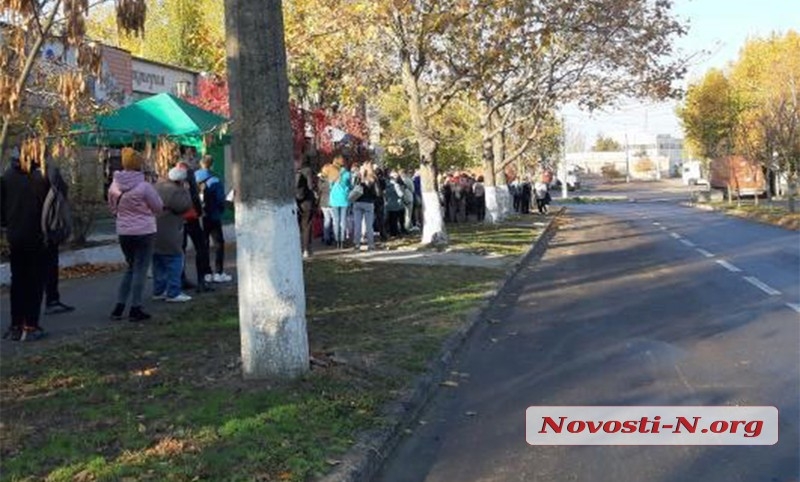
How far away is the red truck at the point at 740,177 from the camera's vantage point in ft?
162

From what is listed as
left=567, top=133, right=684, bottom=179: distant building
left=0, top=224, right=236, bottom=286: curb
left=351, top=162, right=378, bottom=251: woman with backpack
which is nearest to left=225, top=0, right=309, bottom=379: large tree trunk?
left=0, top=224, right=236, bottom=286: curb

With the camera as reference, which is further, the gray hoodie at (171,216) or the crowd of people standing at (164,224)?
the gray hoodie at (171,216)

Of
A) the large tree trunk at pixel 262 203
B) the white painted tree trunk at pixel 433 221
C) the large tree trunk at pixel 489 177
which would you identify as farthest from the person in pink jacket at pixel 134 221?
the large tree trunk at pixel 489 177

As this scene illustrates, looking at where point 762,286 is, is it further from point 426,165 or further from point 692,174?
point 692,174

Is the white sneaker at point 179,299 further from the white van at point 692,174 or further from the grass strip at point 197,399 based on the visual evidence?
the white van at point 692,174

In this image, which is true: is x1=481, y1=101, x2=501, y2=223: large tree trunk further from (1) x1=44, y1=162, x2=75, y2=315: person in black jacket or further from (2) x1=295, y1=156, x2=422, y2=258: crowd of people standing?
(1) x1=44, y1=162, x2=75, y2=315: person in black jacket

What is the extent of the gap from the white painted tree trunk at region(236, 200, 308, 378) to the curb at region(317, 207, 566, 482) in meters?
0.93

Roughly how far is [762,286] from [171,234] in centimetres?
808

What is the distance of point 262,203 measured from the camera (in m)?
6.90

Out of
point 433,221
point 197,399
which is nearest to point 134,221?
point 197,399

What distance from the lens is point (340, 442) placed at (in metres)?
5.61

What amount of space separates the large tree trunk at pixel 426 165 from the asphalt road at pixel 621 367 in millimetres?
3348

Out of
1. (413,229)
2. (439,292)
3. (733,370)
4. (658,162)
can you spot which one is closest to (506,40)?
(413,229)

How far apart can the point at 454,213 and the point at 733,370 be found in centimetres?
2277
